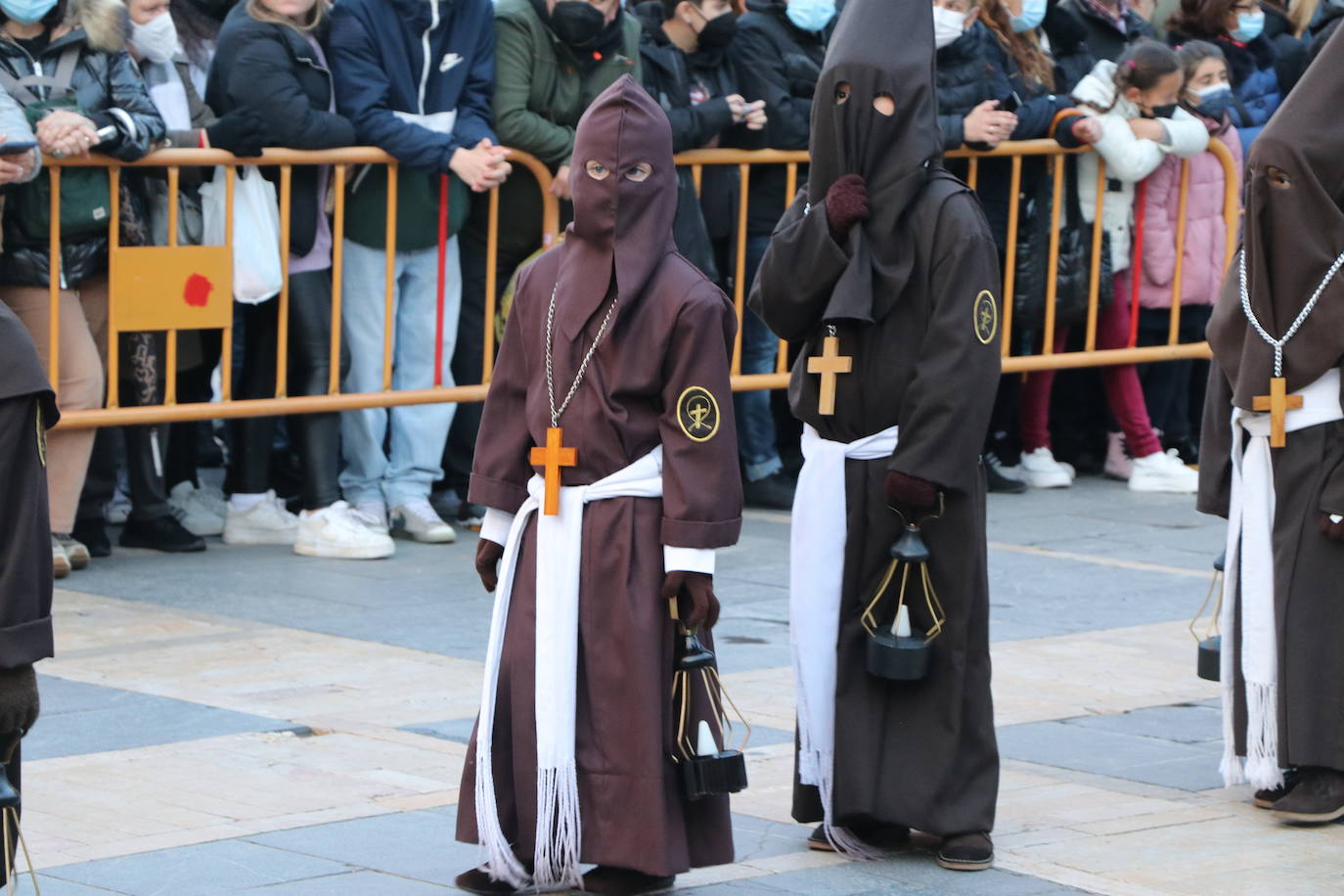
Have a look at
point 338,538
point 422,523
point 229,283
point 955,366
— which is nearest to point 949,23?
point 422,523

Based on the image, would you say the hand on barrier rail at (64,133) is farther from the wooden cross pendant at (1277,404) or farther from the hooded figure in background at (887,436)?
the wooden cross pendant at (1277,404)

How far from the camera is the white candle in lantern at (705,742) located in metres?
5.28

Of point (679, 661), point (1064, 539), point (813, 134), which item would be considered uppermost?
point (813, 134)

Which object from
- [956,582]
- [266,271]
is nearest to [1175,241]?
[266,271]

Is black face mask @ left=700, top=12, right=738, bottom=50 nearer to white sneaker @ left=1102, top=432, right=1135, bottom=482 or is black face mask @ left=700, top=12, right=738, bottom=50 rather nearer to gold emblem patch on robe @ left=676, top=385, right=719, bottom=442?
white sneaker @ left=1102, top=432, right=1135, bottom=482

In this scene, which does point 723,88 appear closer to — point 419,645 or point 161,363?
point 161,363

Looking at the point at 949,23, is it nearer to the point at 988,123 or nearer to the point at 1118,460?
the point at 988,123

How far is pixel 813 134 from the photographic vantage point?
234 inches

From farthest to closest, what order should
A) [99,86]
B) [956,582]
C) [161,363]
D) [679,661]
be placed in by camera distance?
[161,363]
[99,86]
[956,582]
[679,661]

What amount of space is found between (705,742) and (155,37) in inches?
190

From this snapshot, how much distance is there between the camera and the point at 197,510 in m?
9.90

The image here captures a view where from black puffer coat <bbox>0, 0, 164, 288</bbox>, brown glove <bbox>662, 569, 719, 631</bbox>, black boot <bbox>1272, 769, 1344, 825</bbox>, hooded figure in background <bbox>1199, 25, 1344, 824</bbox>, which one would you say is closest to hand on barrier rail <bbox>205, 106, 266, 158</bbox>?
black puffer coat <bbox>0, 0, 164, 288</bbox>

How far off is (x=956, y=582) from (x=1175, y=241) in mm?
6418

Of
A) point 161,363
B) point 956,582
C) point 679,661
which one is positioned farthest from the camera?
point 161,363
